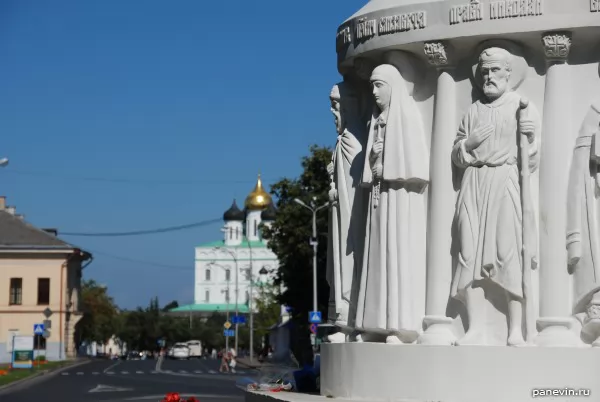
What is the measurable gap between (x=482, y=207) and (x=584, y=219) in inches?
41.3

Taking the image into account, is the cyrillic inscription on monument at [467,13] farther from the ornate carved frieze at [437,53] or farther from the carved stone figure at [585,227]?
the carved stone figure at [585,227]

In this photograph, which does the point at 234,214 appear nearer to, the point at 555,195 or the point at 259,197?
the point at 259,197

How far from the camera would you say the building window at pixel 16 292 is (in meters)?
83.6

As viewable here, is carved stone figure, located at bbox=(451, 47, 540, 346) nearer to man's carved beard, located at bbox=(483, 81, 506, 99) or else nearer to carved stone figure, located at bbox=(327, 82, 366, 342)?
man's carved beard, located at bbox=(483, 81, 506, 99)

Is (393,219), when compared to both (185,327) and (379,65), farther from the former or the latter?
(185,327)

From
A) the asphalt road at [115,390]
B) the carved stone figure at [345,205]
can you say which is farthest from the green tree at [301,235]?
the carved stone figure at [345,205]

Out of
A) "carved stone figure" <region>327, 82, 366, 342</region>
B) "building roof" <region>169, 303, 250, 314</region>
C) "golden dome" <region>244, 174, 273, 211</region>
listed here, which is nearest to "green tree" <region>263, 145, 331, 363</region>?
"carved stone figure" <region>327, 82, 366, 342</region>

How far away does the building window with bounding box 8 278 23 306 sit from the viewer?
274 ft

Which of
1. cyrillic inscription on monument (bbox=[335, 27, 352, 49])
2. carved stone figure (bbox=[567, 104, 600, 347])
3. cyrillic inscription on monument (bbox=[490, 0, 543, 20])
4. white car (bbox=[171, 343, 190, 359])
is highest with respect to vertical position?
cyrillic inscription on monument (bbox=[335, 27, 352, 49])

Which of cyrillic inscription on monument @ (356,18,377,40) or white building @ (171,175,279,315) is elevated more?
white building @ (171,175,279,315)

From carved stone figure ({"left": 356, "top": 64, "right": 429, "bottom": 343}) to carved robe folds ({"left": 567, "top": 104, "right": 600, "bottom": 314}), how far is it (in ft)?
5.31

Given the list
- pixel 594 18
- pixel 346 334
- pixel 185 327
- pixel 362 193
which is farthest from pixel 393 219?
pixel 185 327

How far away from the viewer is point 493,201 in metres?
12.8

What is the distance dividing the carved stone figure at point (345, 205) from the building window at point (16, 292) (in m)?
70.8
